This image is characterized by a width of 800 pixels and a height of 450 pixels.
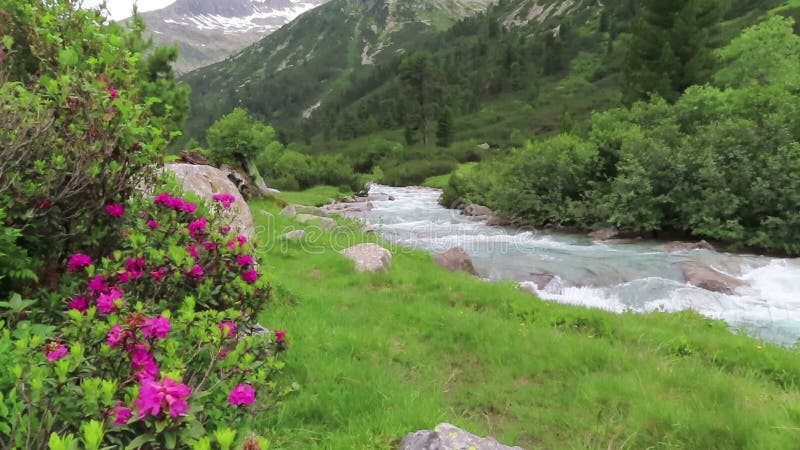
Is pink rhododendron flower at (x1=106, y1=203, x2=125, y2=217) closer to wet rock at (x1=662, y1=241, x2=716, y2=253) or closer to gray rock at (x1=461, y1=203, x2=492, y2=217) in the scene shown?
wet rock at (x1=662, y1=241, x2=716, y2=253)

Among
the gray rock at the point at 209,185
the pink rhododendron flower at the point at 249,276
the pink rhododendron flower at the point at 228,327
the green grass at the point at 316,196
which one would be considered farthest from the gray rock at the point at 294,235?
the green grass at the point at 316,196

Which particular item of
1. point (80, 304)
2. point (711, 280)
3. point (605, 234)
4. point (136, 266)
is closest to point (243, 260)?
point (136, 266)

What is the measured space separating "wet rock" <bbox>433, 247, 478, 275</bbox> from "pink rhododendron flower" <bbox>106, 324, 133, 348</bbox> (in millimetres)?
11826

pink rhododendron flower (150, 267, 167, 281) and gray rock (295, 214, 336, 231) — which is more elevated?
pink rhododendron flower (150, 267, 167, 281)

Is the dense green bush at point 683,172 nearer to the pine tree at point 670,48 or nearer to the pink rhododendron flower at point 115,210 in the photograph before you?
the pine tree at point 670,48

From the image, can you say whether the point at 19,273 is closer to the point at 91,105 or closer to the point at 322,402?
the point at 91,105

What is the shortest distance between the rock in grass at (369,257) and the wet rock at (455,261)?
253cm

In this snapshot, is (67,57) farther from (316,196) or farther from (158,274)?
(316,196)

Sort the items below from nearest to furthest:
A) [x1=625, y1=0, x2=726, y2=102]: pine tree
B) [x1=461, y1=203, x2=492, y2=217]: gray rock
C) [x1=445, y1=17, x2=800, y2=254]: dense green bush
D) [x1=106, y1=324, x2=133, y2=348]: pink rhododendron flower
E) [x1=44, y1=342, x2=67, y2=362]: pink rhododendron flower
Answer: [x1=44, y1=342, x2=67, y2=362]: pink rhododendron flower, [x1=106, y1=324, x2=133, y2=348]: pink rhododendron flower, [x1=445, y1=17, x2=800, y2=254]: dense green bush, [x1=461, y1=203, x2=492, y2=217]: gray rock, [x1=625, y1=0, x2=726, y2=102]: pine tree

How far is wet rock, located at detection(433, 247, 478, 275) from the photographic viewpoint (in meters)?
14.5

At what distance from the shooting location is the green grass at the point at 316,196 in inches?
1441

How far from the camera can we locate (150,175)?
507cm

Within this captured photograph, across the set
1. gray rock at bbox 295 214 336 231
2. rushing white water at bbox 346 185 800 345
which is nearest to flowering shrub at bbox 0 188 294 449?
rushing white water at bbox 346 185 800 345

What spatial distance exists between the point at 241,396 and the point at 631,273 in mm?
15026
